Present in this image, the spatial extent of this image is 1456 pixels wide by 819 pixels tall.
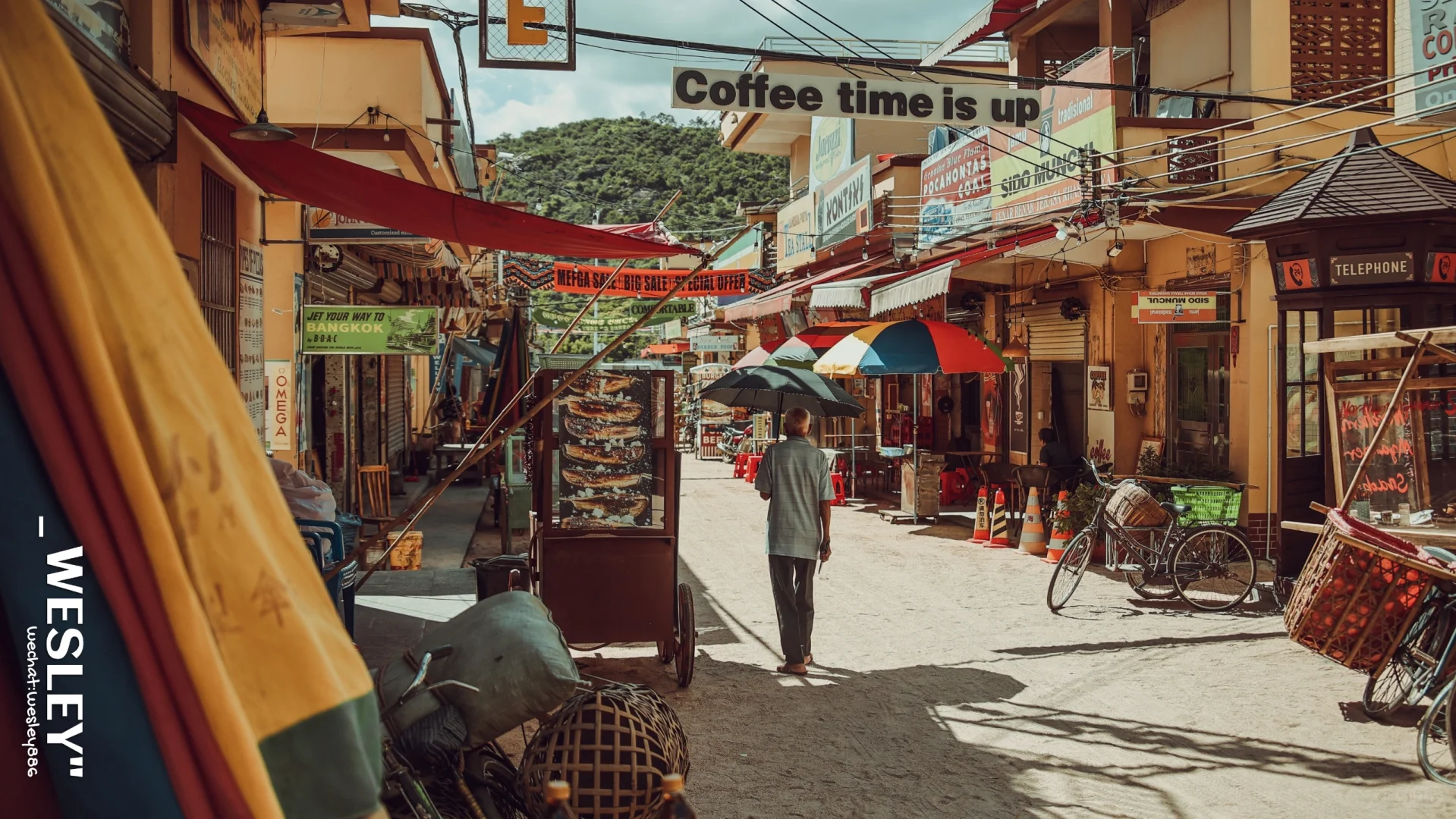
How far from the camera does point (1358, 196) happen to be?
32.3ft

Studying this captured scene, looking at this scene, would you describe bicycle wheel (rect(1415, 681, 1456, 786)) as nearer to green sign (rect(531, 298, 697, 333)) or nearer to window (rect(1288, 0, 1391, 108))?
window (rect(1288, 0, 1391, 108))

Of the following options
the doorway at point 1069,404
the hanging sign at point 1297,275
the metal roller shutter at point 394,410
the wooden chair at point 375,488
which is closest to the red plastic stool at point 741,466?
the metal roller shutter at point 394,410

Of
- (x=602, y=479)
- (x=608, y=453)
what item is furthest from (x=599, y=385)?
(x=602, y=479)

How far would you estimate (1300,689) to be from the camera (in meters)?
7.70

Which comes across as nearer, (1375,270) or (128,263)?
(128,263)

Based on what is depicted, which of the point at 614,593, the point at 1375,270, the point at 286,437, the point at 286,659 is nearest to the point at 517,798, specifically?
the point at 286,659

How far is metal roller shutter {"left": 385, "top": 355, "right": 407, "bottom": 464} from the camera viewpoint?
74.3ft

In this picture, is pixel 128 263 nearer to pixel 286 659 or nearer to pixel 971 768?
pixel 286 659

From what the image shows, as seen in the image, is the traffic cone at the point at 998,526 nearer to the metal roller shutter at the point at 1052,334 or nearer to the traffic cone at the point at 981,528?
the traffic cone at the point at 981,528

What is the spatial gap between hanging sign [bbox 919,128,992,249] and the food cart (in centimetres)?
895

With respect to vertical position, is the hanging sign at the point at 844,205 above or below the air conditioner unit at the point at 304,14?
above

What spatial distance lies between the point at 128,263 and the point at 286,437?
9.23m

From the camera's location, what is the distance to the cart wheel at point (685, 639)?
7.51 m

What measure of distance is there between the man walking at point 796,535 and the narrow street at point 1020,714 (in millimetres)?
306
